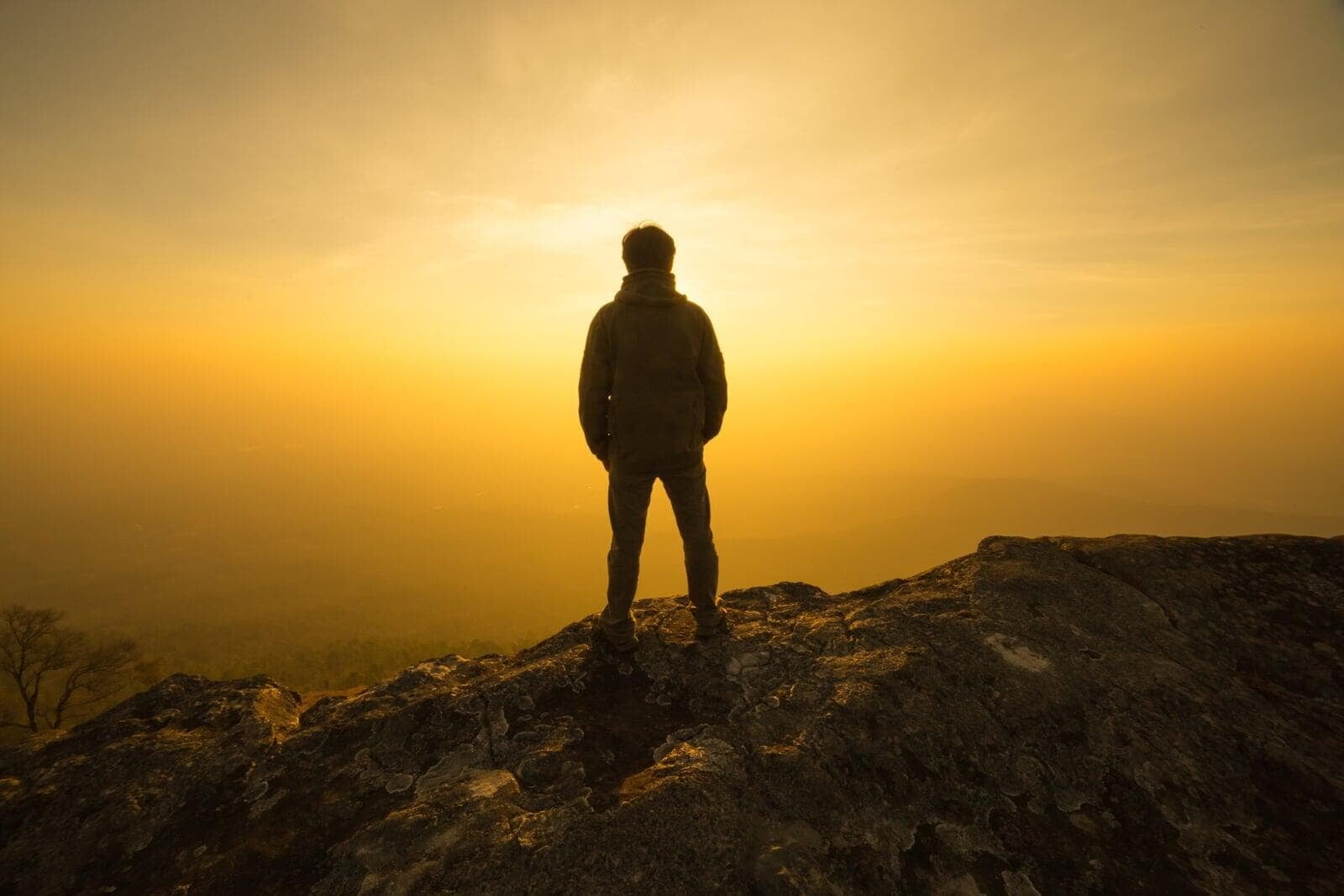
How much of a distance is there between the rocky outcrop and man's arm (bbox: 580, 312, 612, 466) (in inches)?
79.7

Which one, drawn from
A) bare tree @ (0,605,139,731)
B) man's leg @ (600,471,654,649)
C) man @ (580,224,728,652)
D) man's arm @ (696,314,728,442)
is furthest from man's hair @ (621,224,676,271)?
bare tree @ (0,605,139,731)

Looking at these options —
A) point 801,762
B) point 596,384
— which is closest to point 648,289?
point 596,384

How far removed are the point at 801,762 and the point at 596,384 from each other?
10.5 ft

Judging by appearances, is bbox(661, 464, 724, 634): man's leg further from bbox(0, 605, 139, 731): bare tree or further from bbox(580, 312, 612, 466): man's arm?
bbox(0, 605, 139, 731): bare tree

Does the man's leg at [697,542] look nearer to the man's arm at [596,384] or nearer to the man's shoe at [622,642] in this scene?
the man's shoe at [622,642]

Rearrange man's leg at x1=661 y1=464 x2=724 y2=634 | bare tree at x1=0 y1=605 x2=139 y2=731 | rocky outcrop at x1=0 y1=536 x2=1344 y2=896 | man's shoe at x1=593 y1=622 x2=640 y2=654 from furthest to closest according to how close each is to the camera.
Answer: bare tree at x1=0 y1=605 x2=139 y2=731 → man's leg at x1=661 y1=464 x2=724 y2=634 → man's shoe at x1=593 y1=622 x2=640 y2=654 → rocky outcrop at x1=0 y1=536 x2=1344 y2=896

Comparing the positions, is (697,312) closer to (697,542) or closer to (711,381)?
(711,381)

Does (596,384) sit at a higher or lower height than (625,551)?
higher

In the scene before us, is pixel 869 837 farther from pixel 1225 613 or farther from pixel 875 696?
pixel 1225 613

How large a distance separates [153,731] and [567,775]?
3.29 m

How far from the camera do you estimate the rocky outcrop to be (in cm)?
264

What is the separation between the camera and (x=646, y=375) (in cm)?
461

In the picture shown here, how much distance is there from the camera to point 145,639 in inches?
3187

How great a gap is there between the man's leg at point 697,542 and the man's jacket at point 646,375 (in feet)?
0.63
